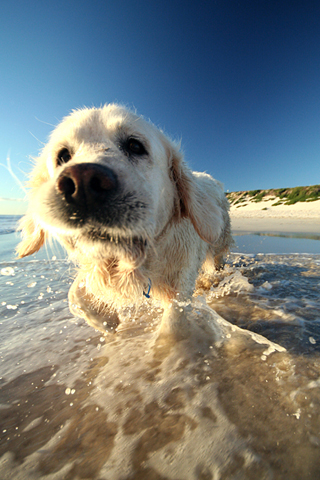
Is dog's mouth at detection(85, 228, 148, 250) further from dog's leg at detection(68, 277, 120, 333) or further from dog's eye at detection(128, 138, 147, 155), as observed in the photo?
dog's leg at detection(68, 277, 120, 333)

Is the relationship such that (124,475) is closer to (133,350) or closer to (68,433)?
(68,433)

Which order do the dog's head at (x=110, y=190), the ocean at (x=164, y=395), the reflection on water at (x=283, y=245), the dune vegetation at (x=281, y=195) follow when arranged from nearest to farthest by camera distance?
1. the ocean at (x=164, y=395)
2. the dog's head at (x=110, y=190)
3. the reflection on water at (x=283, y=245)
4. the dune vegetation at (x=281, y=195)

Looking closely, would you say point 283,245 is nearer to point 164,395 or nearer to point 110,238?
point 164,395

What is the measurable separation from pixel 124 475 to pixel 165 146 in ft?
7.55

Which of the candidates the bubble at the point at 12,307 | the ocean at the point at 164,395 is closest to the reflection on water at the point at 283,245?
the ocean at the point at 164,395

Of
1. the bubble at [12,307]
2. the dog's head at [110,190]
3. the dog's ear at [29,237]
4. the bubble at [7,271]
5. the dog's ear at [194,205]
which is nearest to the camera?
the dog's head at [110,190]

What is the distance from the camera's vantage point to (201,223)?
6.73 ft

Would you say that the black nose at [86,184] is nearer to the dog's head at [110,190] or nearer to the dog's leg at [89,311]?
the dog's head at [110,190]

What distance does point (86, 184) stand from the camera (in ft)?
3.76

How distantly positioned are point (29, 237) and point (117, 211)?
1.47m

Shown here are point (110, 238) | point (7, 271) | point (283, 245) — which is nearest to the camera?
point (110, 238)

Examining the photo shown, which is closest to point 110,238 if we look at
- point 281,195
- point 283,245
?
point 283,245

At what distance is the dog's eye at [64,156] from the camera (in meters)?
1.70

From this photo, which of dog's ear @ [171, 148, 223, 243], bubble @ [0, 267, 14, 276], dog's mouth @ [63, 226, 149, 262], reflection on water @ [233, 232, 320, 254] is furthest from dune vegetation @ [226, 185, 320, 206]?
dog's mouth @ [63, 226, 149, 262]
